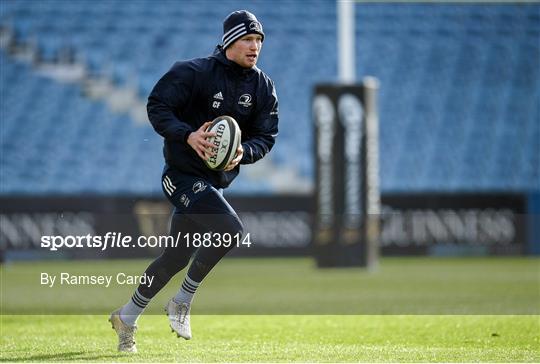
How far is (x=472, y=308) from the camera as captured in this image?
9.29m

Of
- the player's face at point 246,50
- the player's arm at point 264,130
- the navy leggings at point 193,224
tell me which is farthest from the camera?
the player's arm at point 264,130

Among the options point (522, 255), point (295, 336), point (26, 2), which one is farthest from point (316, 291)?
point (26, 2)

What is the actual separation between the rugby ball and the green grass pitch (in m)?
0.94

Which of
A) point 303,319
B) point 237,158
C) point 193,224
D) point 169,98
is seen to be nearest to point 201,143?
point 237,158

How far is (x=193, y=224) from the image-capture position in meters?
5.75

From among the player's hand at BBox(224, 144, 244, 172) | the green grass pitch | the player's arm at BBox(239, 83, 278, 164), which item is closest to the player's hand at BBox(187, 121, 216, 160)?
the player's hand at BBox(224, 144, 244, 172)

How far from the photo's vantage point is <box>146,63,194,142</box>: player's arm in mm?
5598

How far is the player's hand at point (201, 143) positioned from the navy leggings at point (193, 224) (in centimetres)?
23

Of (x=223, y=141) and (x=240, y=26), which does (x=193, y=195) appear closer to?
(x=223, y=141)

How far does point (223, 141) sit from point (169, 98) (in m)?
0.41

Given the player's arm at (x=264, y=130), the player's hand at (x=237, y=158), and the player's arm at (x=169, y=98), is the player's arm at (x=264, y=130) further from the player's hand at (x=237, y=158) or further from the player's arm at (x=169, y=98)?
the player's arm at (x=169, y=98)

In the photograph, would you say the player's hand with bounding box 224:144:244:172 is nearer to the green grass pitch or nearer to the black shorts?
the black shorts

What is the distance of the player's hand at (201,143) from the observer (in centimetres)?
544

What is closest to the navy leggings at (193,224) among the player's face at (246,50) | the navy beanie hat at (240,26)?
the player's face at (246,50)
